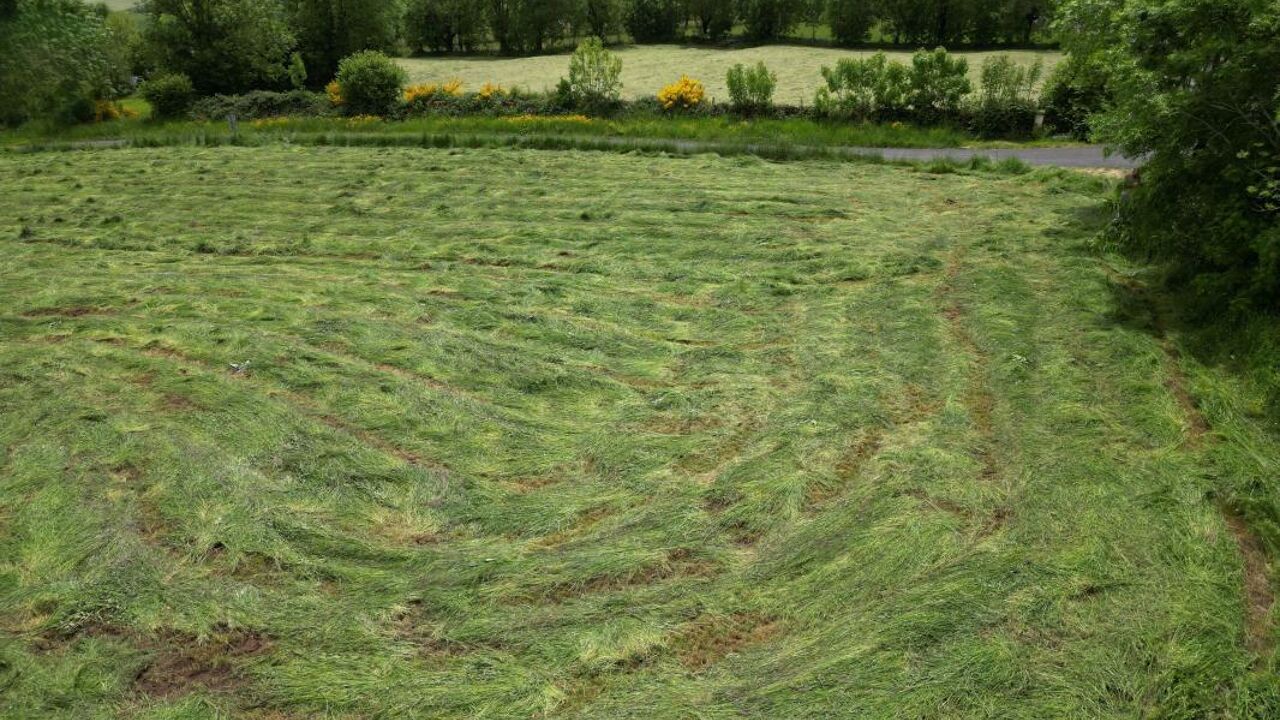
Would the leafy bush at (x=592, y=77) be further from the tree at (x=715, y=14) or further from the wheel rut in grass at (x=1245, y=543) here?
the tree at (x=715, y=14)

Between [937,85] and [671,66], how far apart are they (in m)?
18.4

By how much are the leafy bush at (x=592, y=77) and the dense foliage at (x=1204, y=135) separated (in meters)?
16.9

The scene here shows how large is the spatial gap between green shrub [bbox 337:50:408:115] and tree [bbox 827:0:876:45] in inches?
1068

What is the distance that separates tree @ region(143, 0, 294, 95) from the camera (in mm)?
31562

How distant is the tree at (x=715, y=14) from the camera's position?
1793 inches

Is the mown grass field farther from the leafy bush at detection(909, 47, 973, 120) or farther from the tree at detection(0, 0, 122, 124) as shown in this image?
the tree at detection(0, 0, 122, 124)

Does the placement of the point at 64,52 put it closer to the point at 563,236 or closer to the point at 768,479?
the point at 563,236

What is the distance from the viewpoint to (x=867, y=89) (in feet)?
71.9

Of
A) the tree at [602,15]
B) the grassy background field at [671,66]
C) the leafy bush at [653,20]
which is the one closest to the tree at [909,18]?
the grassy background field at [671,66]

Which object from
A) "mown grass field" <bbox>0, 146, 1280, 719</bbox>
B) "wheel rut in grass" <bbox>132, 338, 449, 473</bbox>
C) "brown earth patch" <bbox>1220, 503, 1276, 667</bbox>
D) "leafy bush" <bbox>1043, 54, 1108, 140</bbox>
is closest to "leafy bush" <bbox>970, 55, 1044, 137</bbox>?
"leafy bush" <bbox>1043, 54, 1108, 140</bbox>

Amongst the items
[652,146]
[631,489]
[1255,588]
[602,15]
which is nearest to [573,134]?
[652,146]

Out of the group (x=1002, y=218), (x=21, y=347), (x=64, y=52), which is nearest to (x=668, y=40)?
(x=64, y=52)

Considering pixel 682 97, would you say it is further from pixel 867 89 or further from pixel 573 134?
pixel 867 89

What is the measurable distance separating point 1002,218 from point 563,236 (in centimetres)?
693
